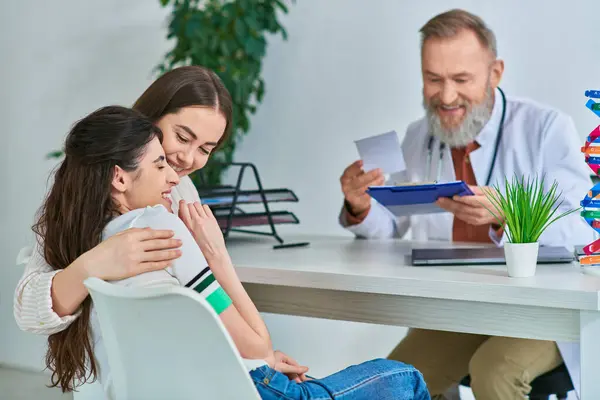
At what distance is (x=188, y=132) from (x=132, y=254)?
1.63 ft

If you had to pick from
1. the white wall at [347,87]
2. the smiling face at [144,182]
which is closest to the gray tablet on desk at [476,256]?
the smiling face at [144,182]

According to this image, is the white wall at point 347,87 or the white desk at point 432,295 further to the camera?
the white wall at point 347,87

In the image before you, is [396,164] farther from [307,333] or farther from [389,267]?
[307,333]

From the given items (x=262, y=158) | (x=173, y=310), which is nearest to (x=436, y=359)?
(x=173, y=310)

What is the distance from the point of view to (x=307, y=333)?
3633 mm

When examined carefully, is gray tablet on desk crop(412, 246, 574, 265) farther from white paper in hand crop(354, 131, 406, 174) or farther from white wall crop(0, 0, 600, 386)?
white wall crop(0, 0, 600, 386)

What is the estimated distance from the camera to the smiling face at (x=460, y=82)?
2520 millimetres

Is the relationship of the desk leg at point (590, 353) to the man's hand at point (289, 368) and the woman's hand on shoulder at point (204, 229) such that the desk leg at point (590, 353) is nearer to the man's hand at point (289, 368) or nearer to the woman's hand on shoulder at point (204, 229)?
the man's hand at point (289, 368)

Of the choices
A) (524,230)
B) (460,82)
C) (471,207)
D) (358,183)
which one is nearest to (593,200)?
(524,230)

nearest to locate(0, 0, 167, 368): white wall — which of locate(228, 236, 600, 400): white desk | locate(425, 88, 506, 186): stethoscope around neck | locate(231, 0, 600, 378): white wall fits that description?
locate(231, 0, 600, 378): white wall

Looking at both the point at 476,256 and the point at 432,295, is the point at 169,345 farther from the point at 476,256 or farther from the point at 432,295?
the point at 476,256

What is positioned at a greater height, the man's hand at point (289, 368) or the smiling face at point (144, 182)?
the smiling face at point (144, 182)

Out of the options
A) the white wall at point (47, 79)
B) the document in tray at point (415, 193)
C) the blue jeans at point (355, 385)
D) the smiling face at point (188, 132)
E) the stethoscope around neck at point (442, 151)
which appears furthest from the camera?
the white wall at point (47, 79)

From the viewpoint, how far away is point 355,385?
4.37 feet
